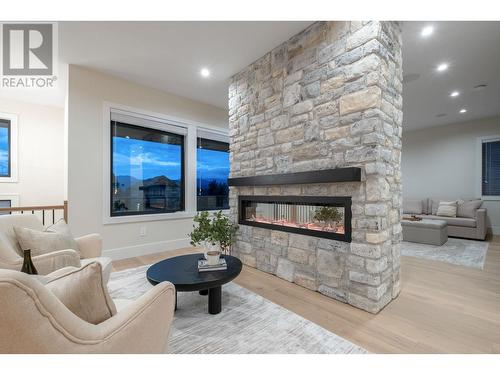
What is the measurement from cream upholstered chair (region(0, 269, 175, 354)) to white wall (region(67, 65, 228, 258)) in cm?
302

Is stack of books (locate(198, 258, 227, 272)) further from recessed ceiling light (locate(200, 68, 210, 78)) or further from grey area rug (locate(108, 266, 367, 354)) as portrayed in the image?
recessed ceiling light (locate(200, 68, 210, 78))

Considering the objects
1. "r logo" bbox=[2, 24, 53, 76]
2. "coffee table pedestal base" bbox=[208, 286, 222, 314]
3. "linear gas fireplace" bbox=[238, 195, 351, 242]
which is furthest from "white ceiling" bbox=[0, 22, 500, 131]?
"coffee table pedestal base" bbox=[208, 286, 222, 314]

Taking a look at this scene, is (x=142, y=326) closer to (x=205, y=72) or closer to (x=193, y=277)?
(x=193, y=277)

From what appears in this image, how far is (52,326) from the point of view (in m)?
0.72

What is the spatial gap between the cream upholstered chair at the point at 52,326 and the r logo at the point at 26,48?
3.11 meters

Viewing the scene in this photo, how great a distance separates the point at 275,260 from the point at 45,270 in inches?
86.5

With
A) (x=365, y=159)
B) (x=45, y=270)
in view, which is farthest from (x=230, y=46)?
(x=45, y=270)

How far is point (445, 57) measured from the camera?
3.06 metres

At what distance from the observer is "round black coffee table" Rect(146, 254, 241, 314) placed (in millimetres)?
1798

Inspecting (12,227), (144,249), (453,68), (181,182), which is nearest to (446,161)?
(453,68)

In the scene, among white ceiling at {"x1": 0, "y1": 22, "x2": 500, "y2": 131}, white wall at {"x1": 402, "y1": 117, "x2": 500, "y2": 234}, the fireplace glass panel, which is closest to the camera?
the fireplace glass panel

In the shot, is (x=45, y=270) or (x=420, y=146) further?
(x=420, y=146)

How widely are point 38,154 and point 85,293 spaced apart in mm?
5016
